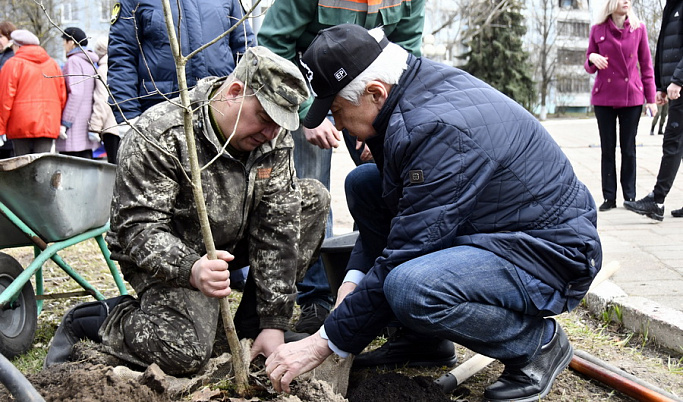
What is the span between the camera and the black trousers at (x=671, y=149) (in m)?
6.17

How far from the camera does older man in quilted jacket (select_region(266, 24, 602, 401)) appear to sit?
2.32 m

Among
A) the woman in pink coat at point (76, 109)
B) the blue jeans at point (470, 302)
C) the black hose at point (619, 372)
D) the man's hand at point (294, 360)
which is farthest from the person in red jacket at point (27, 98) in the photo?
the black hose at point (619, 372)

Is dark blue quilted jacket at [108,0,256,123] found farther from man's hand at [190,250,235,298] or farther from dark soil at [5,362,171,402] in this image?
dark soil at [5,362,171,402]

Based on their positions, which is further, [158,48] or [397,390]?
[158,48]

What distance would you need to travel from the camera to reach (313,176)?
3936mm

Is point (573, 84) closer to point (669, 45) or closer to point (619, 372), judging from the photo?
point (669, 45)

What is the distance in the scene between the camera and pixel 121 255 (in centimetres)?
300

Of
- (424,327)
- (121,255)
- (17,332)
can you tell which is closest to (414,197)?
(424,327)

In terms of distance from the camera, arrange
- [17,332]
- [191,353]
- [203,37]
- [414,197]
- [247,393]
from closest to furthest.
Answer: [414,197]
[247,393]
[191,353]
[17,332]
[203,37]

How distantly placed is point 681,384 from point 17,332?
3.06m

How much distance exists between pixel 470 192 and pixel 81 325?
1951 mm

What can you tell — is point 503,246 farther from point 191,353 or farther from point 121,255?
point 121,255

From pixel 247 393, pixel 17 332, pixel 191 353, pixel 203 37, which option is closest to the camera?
pixel 247 393

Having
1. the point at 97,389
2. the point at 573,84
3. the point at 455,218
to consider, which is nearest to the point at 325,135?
the point at 455,218
